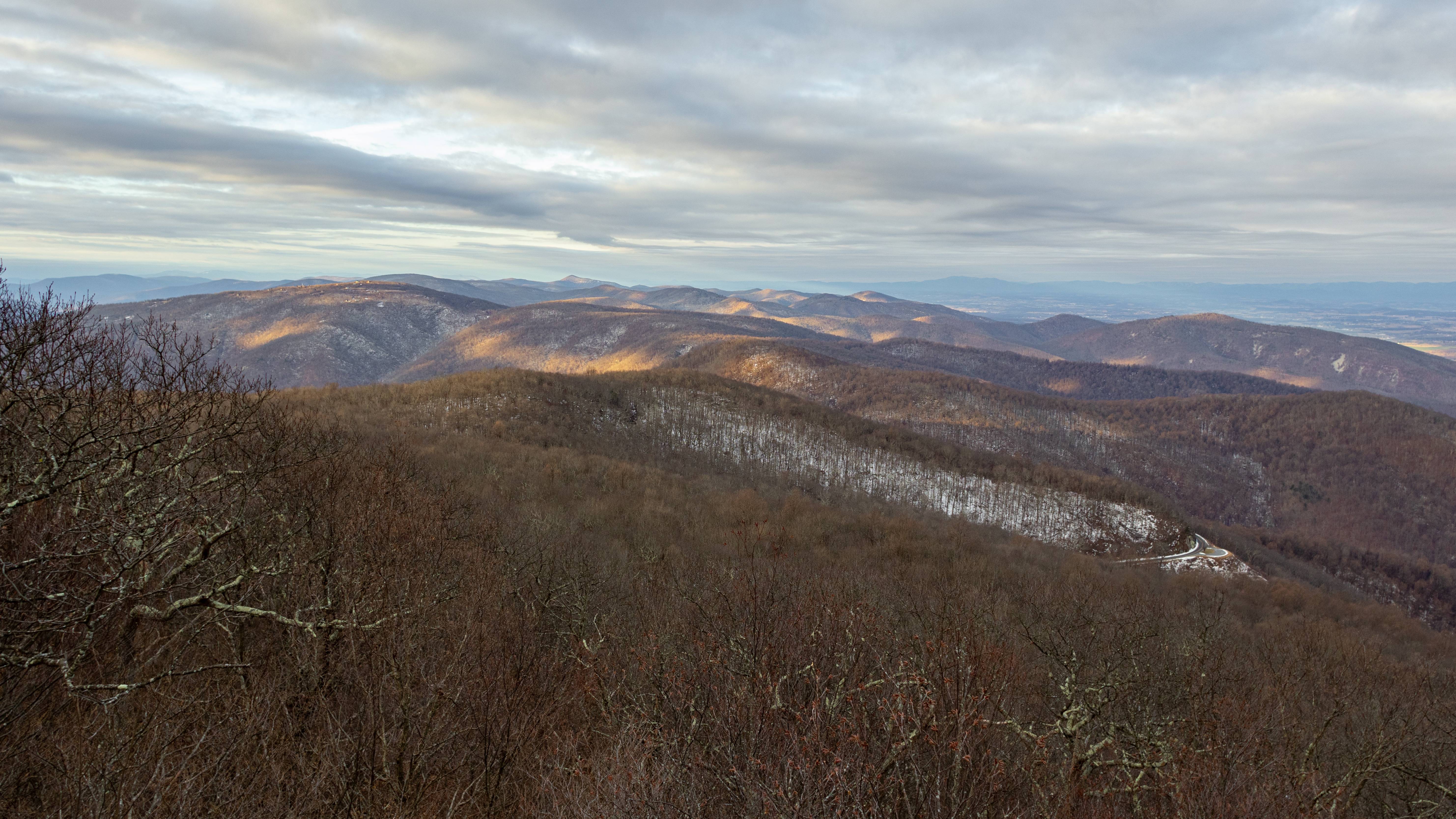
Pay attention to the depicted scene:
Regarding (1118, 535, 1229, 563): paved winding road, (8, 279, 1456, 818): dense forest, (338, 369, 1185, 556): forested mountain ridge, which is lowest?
(1118, 535, 1229, 563): paved winding road

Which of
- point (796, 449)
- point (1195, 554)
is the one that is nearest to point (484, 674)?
point (796, 449)

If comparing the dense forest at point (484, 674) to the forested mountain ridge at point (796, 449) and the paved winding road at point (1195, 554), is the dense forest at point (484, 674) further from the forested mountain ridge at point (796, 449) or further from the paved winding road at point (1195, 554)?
the paved winding road at point (1195, 554)

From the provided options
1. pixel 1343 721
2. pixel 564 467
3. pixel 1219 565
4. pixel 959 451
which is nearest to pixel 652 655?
pixel 1343 721

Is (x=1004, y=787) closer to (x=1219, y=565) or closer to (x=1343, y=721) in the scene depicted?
(x=1343, y=721)

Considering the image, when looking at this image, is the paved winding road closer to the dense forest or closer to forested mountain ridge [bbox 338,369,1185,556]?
forested mountain ridge [bbox 338,369,1185,556]

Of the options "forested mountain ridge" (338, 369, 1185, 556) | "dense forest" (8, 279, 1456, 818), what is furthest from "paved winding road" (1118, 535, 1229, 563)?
"dense forest" (8, 279, 1456, 818)

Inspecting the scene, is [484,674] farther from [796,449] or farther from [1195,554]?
[1195,554]

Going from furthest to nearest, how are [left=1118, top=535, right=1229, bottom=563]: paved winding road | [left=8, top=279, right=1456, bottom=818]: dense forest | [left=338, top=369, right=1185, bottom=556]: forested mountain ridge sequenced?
[left=338, top=369, right=1185, bottom=556]: forested mountain ridge, [left=1118, top=535, right=1229, bottom=563]: paved winding road, [left=8, top=279, right=1456, bottom=818]: dense forest

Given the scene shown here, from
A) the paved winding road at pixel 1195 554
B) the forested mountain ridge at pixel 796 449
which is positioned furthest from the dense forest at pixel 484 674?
the paved winding road at pixel 1195 554
